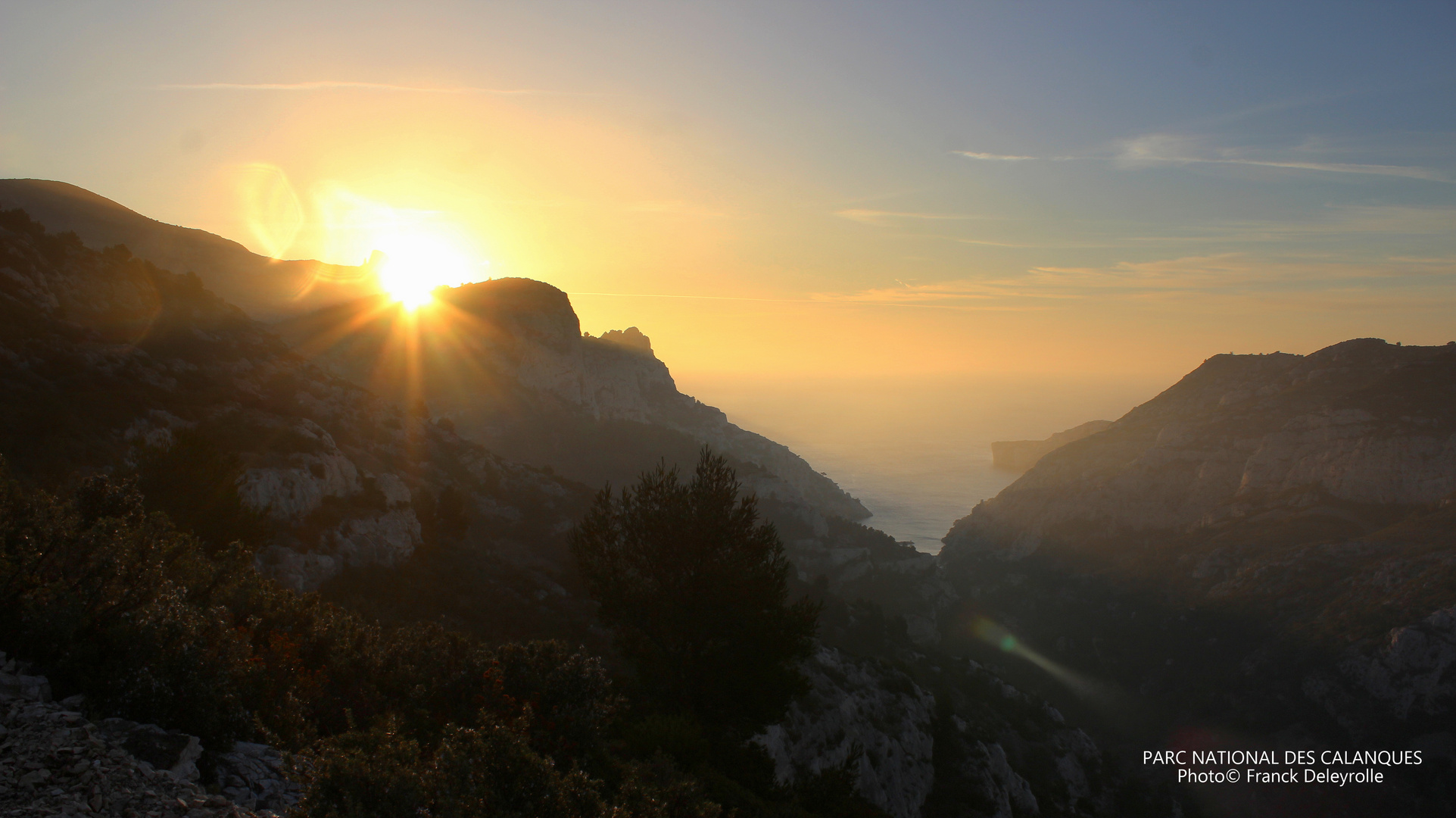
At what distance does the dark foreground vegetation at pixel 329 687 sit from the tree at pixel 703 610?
76.5 inches

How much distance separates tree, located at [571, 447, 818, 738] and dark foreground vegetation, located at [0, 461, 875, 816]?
6.37 feet

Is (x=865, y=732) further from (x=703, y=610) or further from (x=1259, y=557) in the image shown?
(x=1259, y=557)

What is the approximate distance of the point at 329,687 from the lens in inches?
518

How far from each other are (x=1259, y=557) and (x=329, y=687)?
426 ft

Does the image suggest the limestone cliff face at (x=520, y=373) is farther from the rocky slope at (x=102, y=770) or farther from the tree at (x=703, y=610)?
the rocky slope at (x=102, y=770)

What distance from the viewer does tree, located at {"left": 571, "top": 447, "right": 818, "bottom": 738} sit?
19.8 metres

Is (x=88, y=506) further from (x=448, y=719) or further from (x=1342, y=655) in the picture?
(x=1342, y=655)

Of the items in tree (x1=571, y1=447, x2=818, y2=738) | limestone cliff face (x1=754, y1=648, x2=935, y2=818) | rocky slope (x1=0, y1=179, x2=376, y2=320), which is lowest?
limestone cliff face (x1=754, y1=648, x2=935, y2=818)

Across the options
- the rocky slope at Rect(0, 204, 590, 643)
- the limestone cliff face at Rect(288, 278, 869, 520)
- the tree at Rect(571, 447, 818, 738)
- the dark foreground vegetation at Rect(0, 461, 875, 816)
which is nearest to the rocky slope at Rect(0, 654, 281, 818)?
the dark foreground vegetation at Rect(0, 461, 875, 816)

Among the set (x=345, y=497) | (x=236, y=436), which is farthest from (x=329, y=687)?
(x=236, y=436)

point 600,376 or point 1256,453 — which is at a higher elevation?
point 600,376

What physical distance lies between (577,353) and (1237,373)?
159 meters

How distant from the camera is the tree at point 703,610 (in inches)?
779

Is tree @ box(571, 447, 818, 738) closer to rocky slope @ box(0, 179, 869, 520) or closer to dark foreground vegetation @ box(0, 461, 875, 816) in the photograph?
dark foreground vegetation @ box(0, 461, 875, 816)
